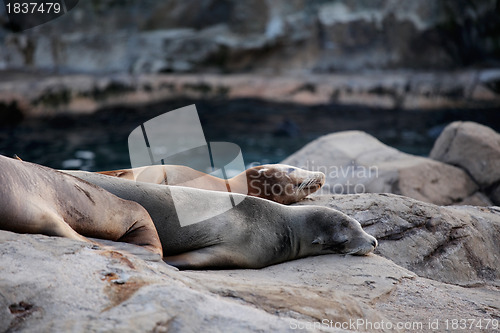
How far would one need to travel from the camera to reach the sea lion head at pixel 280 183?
440 centimetres

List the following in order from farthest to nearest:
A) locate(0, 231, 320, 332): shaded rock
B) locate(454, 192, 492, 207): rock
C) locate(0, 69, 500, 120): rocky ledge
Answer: locate(0, 69, 500, 120): rocky ledge < locate(454, 192, 492, 207): rock < locate(0, 231, 320, 332): shaded rock

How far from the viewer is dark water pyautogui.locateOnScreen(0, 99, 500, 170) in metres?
10.8

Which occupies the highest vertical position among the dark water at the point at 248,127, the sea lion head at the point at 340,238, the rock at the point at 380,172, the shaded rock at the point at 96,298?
the shaded rock at the point at 96,298

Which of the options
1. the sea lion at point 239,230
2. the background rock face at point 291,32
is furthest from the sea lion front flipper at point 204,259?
the background rock face at point 291,32

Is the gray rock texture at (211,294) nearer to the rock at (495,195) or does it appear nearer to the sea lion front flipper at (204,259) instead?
the sea lion front flipper at (204,259)

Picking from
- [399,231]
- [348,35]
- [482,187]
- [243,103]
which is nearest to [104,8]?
[243,103]

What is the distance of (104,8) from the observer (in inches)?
526

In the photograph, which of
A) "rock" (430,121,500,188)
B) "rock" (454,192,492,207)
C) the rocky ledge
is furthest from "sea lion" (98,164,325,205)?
the rocky ledge

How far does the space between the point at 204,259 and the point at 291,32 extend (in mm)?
10948

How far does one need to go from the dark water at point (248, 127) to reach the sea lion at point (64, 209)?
7436 mm

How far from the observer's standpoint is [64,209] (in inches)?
105

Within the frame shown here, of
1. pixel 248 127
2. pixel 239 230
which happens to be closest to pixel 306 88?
pixel 248 127

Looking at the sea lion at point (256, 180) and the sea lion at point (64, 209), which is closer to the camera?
the sea lion at point (64, 209)

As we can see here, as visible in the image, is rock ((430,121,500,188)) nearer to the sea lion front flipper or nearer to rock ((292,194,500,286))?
rock ((292,194,500,286))
